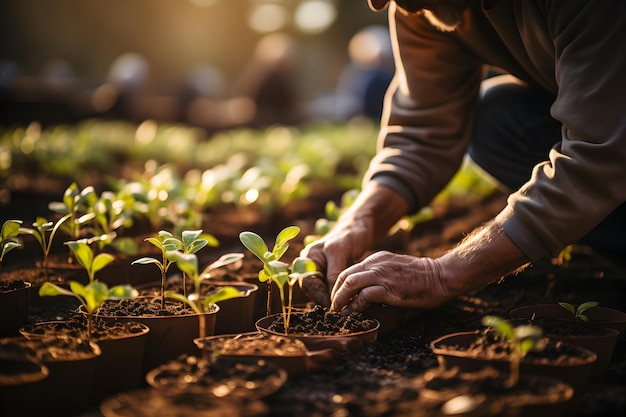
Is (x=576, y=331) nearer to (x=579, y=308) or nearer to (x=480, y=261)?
(x=579, y=308)

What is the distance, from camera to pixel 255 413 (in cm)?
129

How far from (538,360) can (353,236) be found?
880 millimetres

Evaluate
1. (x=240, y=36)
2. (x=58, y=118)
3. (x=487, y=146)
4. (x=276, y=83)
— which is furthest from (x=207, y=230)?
(x=240, y=36)

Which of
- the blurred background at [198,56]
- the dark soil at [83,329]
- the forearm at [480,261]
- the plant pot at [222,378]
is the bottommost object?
the plant pot at [222,378]

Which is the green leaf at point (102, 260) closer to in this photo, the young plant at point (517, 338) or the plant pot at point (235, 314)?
the plant pot at point (235, 314)

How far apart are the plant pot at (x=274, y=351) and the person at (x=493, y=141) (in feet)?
0.81

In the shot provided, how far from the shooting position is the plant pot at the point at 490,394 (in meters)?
1.28

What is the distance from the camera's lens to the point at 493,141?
2986mm

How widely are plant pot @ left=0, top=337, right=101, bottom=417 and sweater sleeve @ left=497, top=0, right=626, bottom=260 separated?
115 cm

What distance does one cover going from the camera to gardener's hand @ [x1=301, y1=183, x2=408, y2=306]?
2.14 metres

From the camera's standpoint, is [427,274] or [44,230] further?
[44,230]

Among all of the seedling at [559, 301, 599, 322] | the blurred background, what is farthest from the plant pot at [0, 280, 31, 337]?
the blurred background

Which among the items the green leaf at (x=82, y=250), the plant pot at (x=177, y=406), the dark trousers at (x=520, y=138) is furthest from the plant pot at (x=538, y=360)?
the dark trousers at (x=520, y=138)

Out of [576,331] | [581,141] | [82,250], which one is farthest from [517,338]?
[82,250]
